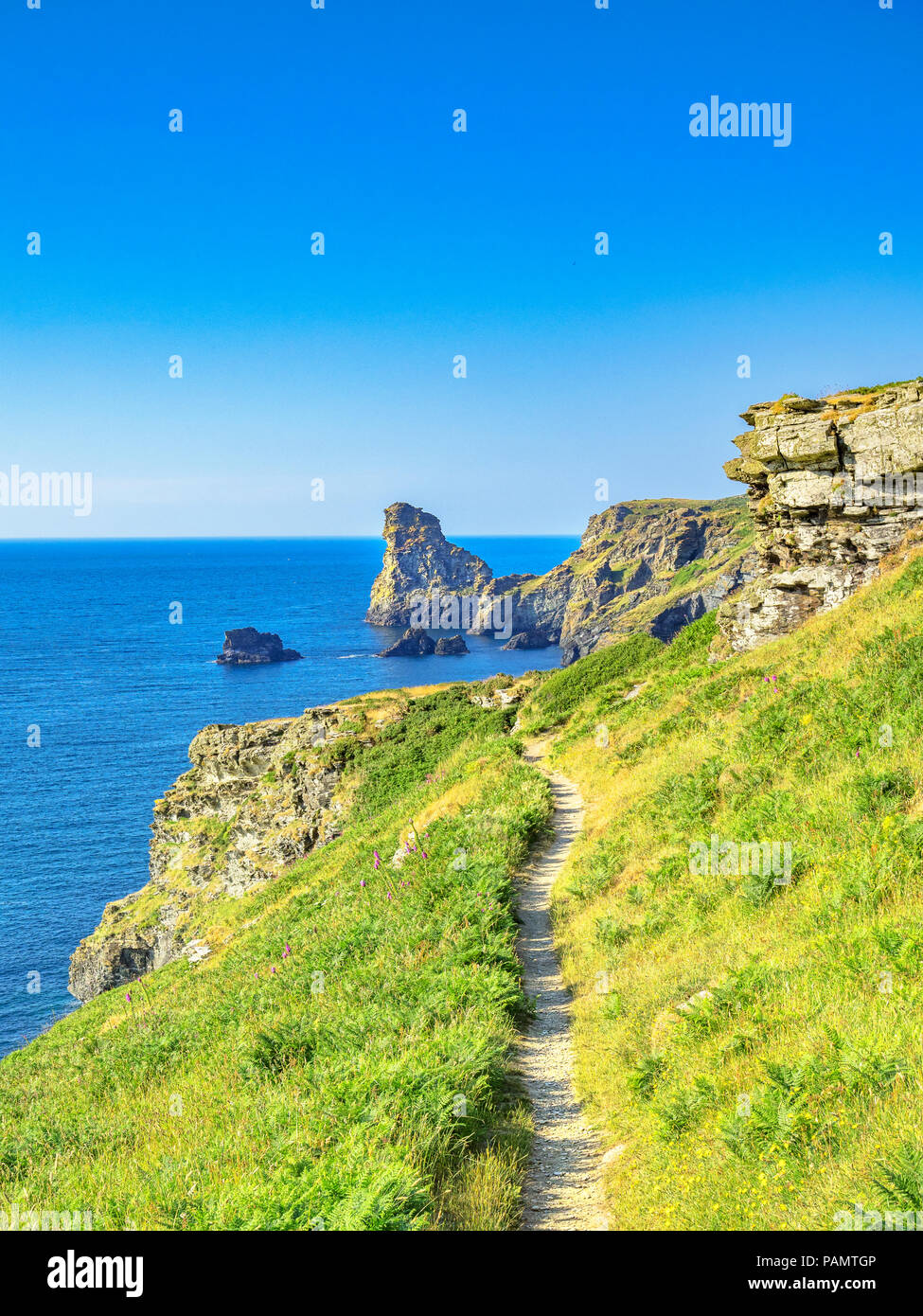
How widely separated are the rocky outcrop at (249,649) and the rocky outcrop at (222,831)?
94.7m

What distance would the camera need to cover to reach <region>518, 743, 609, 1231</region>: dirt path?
6465 millimetres

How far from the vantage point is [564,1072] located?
8852mm

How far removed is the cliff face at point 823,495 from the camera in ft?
81.4

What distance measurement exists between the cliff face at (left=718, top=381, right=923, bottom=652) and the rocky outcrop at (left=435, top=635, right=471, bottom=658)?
13346 cm

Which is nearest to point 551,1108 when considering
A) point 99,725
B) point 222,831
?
point 222,831

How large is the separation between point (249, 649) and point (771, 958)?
475 ft

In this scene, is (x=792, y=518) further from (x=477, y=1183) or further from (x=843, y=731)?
(x=477, y=1183)

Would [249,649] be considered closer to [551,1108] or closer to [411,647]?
[411,647]

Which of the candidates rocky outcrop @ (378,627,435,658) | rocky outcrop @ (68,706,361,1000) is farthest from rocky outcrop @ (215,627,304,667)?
rocky outcrop @ (68,706,361,1000)

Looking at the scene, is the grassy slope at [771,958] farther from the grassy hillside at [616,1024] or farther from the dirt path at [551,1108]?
the dirt path at [551,1108]

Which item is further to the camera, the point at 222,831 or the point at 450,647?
the point at 450,647

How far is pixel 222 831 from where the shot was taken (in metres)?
48.2

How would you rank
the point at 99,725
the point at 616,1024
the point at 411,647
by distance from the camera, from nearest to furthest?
1. the point at 616,1024
2. the point at 99,725
3. the point at 411,647
